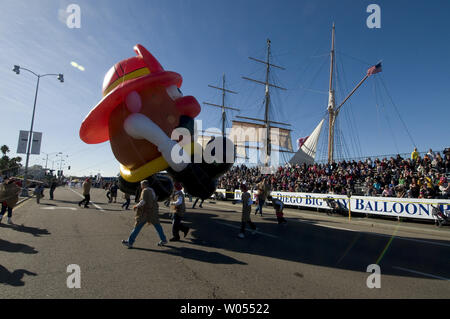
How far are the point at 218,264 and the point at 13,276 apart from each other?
3563mm

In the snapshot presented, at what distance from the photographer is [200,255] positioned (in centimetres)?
548

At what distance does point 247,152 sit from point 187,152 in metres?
50.2

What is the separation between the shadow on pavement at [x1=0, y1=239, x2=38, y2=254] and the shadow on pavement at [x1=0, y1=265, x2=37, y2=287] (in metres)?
1.04

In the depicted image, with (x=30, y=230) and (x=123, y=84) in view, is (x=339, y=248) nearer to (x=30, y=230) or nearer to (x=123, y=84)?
(x=123, y=84)

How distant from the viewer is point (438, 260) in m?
5.50

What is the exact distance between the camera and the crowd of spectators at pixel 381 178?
1179 cm

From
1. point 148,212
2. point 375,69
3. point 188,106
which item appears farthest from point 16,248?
point 375,69

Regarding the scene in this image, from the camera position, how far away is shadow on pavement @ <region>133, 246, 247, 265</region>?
507 centimetres

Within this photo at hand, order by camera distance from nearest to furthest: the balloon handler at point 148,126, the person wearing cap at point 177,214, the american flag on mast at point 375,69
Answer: the person wearing cap at point 177,214 < the balloon handler at point 148,126 < the american flag on mast at point 375,69

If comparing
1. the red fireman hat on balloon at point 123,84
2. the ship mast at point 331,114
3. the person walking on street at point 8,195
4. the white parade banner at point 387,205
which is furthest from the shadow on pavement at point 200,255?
the ship mast at point 331,114

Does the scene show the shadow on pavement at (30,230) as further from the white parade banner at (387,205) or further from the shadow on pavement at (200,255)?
the white parade banner at (387,205)

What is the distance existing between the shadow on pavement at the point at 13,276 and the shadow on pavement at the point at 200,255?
217 cm
